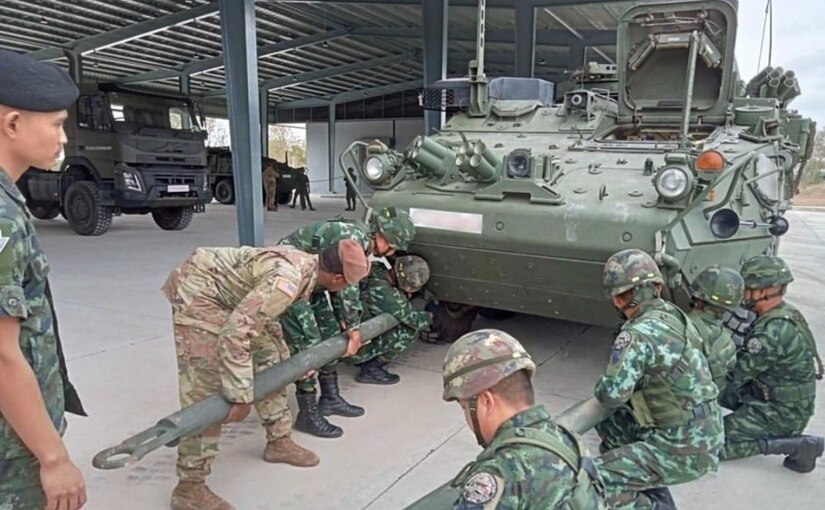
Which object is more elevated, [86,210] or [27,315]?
[27,315]

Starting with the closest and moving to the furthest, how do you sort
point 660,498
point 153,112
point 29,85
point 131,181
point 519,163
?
1. point 29,85
2. point 660,498
3. point 519,163
4. point 131,181
5. point 153,112

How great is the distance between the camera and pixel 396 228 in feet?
14.0

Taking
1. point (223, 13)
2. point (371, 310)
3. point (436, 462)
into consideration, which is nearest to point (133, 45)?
point (223, 13)

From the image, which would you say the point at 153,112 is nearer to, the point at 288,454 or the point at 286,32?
the point at 286,32

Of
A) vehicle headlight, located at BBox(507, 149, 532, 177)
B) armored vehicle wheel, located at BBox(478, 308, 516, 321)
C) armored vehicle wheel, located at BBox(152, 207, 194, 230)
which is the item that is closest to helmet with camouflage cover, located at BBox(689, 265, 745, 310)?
vehicle headlight, located at BBox(507, 149, 532, 177)

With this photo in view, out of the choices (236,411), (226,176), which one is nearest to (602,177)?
(236,411)

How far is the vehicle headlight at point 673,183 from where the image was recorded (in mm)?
3814

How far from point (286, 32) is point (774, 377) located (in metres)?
17.0

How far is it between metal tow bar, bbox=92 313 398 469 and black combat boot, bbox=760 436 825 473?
85.9 inches

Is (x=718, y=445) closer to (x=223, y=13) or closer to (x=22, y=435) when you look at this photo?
(x=22, y=435)

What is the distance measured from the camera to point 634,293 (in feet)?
9.43

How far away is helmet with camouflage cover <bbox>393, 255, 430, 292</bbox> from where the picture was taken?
180 inches

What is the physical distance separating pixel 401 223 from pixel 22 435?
2.95 m

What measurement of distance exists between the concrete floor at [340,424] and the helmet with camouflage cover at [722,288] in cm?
89
